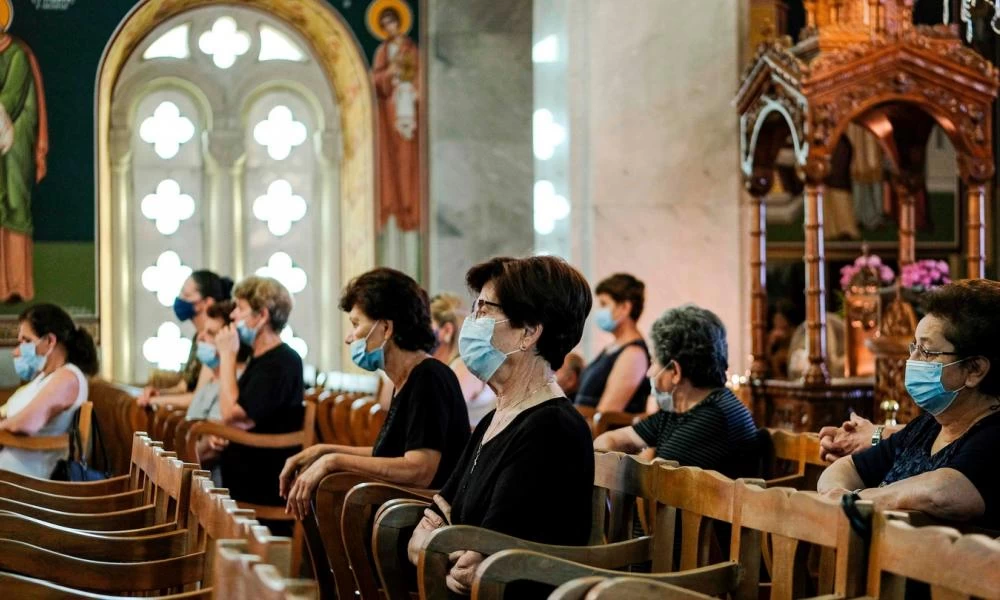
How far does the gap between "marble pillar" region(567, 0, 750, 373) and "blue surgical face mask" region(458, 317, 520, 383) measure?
21.6 feet

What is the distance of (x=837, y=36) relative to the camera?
349 inches

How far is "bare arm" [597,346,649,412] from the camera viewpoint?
23.2ft

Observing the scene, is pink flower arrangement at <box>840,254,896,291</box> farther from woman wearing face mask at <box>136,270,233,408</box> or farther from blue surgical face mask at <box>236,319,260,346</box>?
blue surgical face mask at <box>236,319,260,346</box>

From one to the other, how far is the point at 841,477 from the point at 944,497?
537 millimetres

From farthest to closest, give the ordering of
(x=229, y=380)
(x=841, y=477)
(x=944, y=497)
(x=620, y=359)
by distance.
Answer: (x=620, y=359)
(x=229, y=380)
(x=841, y=477)
(x=944, y=497)

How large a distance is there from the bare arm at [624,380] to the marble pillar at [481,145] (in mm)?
6121

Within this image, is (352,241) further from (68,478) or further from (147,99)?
(68,478)

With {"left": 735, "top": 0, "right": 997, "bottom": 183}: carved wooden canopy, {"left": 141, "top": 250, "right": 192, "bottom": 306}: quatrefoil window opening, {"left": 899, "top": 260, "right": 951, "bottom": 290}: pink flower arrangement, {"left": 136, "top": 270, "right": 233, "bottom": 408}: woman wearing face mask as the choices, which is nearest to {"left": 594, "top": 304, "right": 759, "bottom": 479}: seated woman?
{"left": 735, "top": 0, "right": 997, "bottom": 183}: carved wooden canopy

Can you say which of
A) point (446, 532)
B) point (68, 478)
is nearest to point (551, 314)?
point (446, 532)

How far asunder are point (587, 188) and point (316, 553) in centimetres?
593

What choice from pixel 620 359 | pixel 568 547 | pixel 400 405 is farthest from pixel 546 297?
pixel 620 359

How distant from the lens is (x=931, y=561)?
101 inches

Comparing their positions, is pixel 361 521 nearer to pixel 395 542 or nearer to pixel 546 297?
pixel 395 542

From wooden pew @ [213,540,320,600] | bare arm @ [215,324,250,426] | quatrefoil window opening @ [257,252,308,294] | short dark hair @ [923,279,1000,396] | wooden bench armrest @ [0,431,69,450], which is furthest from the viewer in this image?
quatrefoil window opening @ [257,252,308,294]
